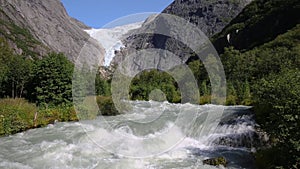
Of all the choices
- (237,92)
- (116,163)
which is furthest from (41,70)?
(237,92)

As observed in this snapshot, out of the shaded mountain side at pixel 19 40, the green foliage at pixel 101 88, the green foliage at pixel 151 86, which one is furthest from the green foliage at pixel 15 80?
the shaded mountain side at pixel 19 40

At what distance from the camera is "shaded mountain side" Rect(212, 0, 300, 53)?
111 metres

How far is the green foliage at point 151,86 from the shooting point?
192 ft

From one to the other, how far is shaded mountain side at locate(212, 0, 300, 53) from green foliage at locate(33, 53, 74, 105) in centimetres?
9055

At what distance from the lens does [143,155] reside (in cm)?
1631

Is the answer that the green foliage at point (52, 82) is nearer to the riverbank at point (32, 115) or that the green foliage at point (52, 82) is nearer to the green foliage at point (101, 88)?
the riverbank at point (32, 115)

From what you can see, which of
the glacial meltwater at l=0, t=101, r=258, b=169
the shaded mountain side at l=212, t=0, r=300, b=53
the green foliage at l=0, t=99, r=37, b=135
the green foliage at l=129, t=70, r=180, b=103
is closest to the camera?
the glacial meltwater at l=0, t=101, r=258, b=169

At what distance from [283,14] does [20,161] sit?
379 ft

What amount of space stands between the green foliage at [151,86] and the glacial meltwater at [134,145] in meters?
32.2

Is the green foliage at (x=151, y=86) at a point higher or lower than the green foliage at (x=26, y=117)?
higher

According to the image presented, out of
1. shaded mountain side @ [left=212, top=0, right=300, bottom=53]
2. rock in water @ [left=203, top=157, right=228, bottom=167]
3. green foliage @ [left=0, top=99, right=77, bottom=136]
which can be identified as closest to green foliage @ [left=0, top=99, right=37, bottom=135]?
green foliage @ [left=0, top=99, right=77, bottom=136]

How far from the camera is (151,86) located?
6675 centimetres

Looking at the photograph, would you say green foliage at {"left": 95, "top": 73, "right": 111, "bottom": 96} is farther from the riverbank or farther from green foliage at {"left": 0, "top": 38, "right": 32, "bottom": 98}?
the riverbank

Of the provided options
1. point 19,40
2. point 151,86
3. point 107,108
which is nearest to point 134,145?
point 107,108
